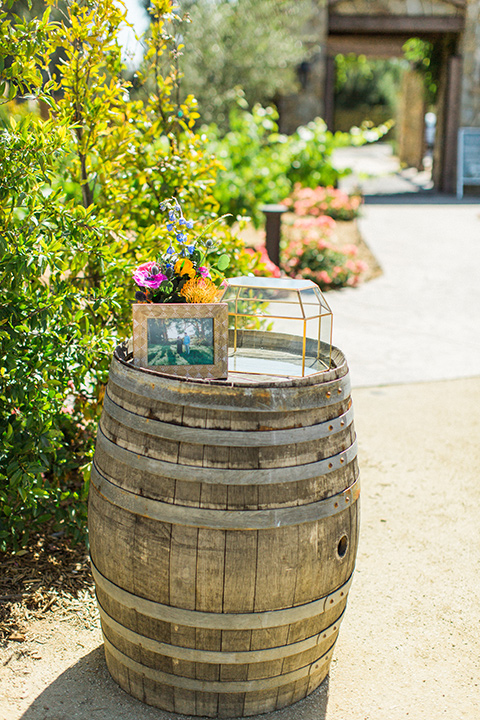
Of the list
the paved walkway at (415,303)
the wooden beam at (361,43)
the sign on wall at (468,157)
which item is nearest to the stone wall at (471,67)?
the sign on wall at (468,157)

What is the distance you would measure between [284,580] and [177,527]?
359 mm

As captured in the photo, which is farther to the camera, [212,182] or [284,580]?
[212,182]

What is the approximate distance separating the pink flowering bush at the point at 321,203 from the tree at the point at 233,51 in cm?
203

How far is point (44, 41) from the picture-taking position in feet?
8.70

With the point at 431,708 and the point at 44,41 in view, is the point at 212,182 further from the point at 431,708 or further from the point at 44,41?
the point at 431,708

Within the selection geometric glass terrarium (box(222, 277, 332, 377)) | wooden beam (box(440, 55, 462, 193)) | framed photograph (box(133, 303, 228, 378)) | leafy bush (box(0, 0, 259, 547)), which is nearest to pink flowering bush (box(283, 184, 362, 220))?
wooden beam (box(440, 55, 462, 193))

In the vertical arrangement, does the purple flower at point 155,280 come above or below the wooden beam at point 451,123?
below

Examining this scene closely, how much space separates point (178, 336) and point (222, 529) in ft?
2.09

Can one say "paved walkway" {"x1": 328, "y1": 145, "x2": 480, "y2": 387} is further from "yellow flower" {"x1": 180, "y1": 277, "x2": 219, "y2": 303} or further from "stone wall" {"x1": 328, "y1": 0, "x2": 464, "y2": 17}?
"stone wall" {"x1": 328, "y1": 0, "x2": 464, "y2": 17}

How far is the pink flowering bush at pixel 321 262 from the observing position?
28.8 ft

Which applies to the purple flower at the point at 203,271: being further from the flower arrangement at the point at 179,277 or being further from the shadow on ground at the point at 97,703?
the shadow on ground at the point at 97,703

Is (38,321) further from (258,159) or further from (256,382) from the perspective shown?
(258,159)

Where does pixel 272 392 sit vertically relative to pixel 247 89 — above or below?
below

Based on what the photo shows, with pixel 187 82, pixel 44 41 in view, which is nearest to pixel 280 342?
pixel 44 41
